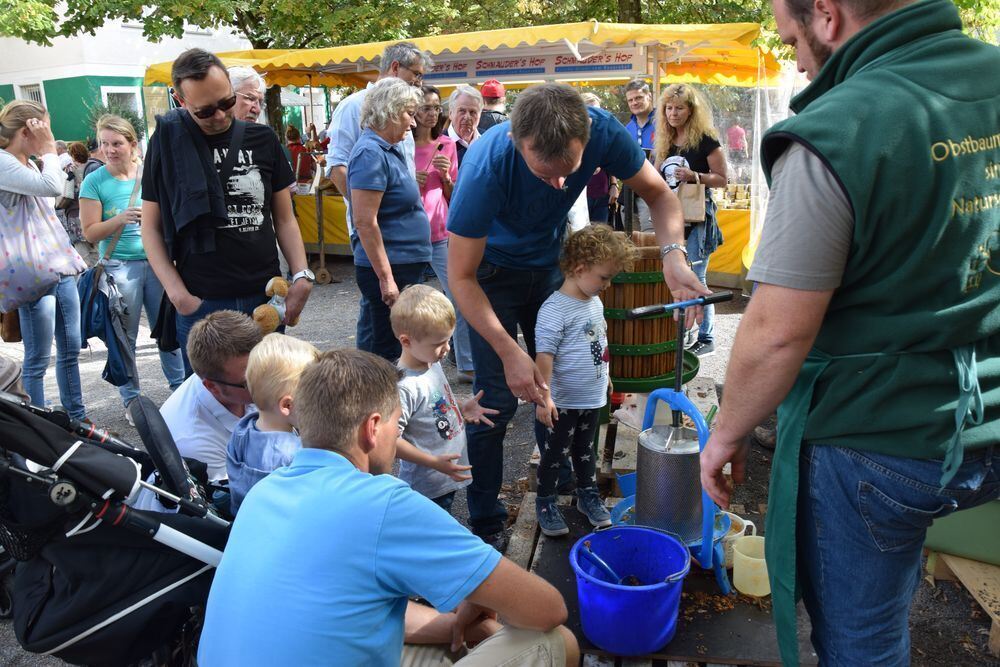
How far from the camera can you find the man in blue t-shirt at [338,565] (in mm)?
1495

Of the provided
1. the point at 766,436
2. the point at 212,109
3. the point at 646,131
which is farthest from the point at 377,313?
the point at 646,131

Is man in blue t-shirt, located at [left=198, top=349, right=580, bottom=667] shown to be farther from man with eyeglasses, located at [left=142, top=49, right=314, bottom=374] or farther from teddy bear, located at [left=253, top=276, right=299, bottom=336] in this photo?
man with eyeglasses, located at [left=142, top=49, right=314, bottom=374]

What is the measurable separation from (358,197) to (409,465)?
1566 millimetres

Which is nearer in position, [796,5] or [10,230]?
[796,5]

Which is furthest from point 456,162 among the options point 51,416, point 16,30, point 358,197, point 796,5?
point 16,30

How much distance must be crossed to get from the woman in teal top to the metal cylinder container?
131 inches

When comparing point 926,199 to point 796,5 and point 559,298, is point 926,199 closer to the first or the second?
point 796,5

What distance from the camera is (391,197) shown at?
13.2 ft

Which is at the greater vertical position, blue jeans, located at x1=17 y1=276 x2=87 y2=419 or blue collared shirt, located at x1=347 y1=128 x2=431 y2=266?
blue collared shirt, located at x1=347 y1=128 x2=431 y2=266

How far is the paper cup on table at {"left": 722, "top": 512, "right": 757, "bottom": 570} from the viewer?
9.44 feet

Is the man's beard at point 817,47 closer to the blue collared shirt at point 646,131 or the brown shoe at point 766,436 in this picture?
the brown shoe at point 766,436

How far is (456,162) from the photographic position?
5621 millimetres

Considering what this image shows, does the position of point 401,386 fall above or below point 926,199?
below

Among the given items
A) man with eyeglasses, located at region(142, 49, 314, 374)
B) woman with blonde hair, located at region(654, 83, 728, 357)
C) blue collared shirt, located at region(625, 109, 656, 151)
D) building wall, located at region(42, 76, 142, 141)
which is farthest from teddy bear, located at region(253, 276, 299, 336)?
building wall, located at region(42, 76, 142, 141)
